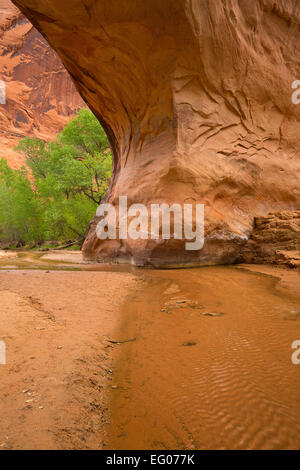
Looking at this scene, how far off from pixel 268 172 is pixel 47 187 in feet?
46.5

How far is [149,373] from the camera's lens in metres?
1.40

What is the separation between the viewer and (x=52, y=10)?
4836 millimetres

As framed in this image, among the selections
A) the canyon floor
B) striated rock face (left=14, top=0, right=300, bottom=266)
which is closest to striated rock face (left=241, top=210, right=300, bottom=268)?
striated rock face (left=14, top=0, right=300, bottom=266)

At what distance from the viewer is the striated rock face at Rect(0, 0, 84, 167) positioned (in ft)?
105

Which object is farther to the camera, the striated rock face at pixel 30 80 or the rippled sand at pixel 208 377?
the striated rock face at pixel 30 80

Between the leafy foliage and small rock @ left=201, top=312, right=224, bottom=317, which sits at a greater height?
the leafy foliage

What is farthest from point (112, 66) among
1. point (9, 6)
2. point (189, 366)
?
point (9, 6)

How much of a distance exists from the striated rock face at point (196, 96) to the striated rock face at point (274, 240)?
25 cm

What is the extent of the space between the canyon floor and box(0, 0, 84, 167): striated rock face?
1442 inches

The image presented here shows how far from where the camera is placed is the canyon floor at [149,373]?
938mm
